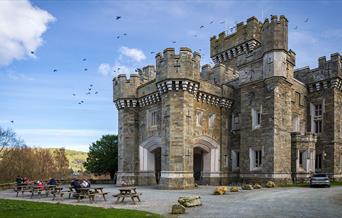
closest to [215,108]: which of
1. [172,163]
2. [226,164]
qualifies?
[226,164]

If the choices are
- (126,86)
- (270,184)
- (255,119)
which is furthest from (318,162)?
(126,86)

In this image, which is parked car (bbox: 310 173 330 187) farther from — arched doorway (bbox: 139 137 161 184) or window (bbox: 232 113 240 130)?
arched doorway (bbox: 139 137 161 184)

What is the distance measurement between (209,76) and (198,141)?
969cm

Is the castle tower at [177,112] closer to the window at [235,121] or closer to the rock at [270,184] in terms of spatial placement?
the rock at [270,184]

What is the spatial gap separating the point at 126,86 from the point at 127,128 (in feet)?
14.2

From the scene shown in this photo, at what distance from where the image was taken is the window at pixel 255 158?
3114 centimetres

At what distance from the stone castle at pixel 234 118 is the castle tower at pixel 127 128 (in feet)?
0.33

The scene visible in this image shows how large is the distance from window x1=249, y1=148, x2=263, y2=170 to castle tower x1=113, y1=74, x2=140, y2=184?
11.2 m

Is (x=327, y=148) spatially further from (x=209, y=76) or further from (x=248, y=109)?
(x=209, y=76)

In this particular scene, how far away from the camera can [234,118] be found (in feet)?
114

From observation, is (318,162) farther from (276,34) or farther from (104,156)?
(104,156)

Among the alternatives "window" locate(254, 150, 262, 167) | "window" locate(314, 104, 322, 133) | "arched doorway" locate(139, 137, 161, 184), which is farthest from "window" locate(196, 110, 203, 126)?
"window" locate(314, 104, 322, 133)

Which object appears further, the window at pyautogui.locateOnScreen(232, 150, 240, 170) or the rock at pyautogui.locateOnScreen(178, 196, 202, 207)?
the window at pyautogui.locateOnScreen(232, 150, 240, 170)

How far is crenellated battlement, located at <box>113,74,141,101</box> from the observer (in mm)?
35594
